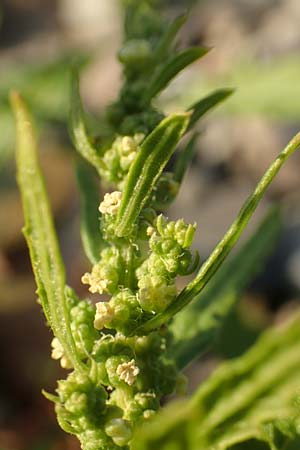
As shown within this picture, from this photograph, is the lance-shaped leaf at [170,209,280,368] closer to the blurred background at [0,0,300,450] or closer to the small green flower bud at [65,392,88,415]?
the small green flower bud at [65,392,88,415]

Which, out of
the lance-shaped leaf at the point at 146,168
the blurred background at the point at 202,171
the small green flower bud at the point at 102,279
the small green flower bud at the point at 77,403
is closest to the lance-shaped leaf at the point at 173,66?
the lance-shaped leaf at the point at 146,168

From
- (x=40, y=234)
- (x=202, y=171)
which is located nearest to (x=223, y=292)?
(x=40, y=234)

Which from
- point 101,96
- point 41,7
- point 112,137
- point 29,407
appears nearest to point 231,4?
point 101,96

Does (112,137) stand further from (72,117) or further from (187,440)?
(187,440)

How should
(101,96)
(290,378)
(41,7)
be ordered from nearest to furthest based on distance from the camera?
(290,378) < (101,96) < (41,7)

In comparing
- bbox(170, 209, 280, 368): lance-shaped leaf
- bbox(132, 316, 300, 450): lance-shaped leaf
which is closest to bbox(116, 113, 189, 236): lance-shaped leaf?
bbox(132, 316, 300, 450): lance-shaped leaf

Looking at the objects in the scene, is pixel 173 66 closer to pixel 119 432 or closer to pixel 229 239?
pixel 229 239
